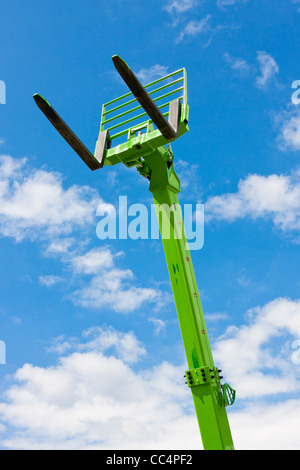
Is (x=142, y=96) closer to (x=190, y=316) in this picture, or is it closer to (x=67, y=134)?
(x=67, y=134)

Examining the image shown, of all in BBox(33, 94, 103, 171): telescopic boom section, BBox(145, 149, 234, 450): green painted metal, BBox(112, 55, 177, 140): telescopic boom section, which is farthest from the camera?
BBox(145, 149, 234, 450): green painted metal

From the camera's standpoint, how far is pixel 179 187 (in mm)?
7020

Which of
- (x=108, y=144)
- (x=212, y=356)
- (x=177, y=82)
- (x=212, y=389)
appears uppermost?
(x=177, y=82)

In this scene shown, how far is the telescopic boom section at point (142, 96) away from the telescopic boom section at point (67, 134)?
1.21 m

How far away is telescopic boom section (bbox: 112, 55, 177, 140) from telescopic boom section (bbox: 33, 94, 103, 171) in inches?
47.6

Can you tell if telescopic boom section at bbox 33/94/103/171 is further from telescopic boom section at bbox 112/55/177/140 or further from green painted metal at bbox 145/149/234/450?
telescopic boom section at bbox 112/55/177/140

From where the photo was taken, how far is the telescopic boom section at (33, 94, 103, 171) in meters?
5.57

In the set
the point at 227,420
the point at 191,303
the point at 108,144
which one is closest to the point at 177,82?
the point at 108,144

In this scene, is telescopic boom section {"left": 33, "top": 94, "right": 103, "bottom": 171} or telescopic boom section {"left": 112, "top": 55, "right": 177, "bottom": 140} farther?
telescopic boom section {"left": 33, "top": 94, "right": 103, "bottom": 171}

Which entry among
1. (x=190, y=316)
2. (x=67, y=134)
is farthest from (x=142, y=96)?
(x=190, y=316)
